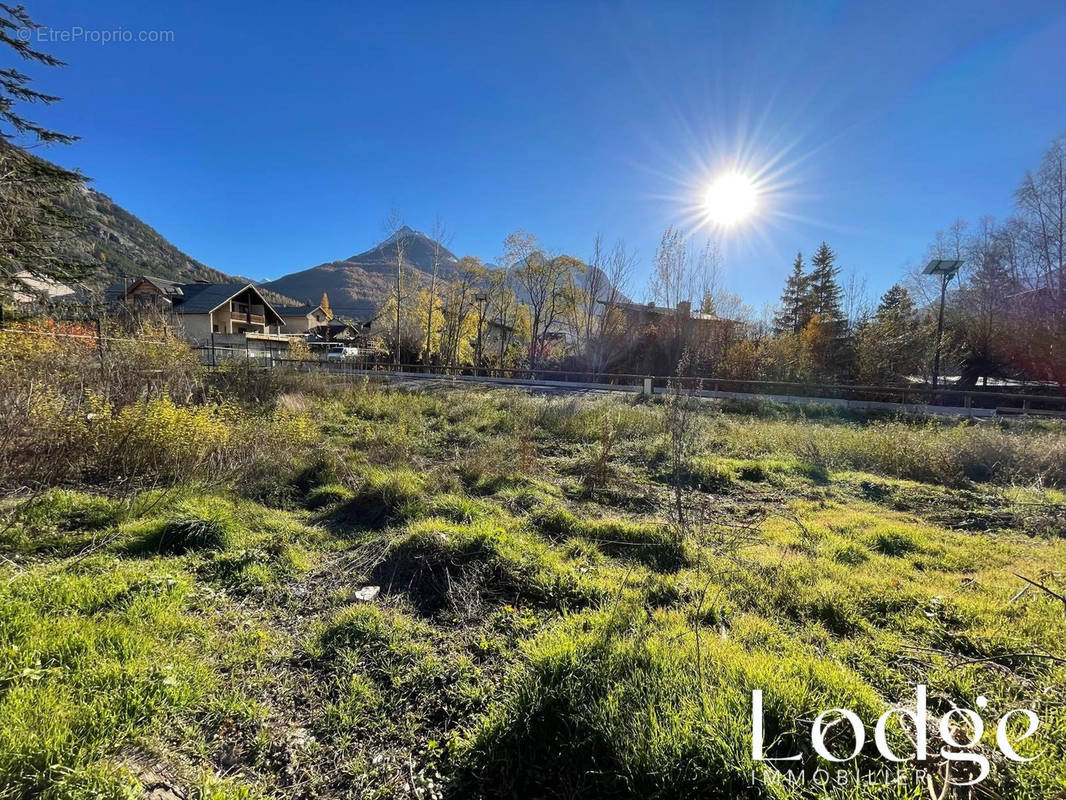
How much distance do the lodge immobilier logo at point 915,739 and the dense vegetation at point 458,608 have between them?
49 mm

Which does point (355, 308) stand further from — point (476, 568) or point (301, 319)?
point (476, 568)

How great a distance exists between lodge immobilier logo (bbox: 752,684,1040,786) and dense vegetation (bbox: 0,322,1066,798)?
0.05 meters

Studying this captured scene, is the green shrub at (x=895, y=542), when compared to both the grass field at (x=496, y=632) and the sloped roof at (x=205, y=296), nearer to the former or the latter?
the grass field at (x=496, y=632)

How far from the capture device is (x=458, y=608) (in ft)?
11.2

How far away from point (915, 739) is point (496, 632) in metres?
2.39

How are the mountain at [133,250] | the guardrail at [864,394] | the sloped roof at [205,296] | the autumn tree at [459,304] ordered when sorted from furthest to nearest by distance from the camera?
the mountain at [133,250]
the sloped roof at [205,296]
the autumn tree at [459,304]
the guardrail at [864,394]

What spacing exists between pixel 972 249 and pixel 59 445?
45548 mm

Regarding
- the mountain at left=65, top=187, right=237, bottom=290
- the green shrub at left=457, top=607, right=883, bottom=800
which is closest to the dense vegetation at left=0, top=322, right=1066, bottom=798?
the green shrub at left=457, top=607, right=883, bottom=800

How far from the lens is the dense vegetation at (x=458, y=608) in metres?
1.92

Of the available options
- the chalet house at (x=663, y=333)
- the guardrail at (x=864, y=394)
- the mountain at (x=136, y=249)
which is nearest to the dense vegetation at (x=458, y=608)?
the guardrail at (x=864, y=394)

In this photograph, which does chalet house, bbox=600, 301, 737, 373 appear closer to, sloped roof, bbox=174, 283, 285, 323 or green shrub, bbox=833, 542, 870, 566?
green shrub, bbox=833, 542, 870, 566

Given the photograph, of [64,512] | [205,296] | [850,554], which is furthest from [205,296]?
[850,554]

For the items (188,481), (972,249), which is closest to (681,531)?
(188,481)

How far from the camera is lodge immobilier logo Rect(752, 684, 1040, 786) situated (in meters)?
1.58
